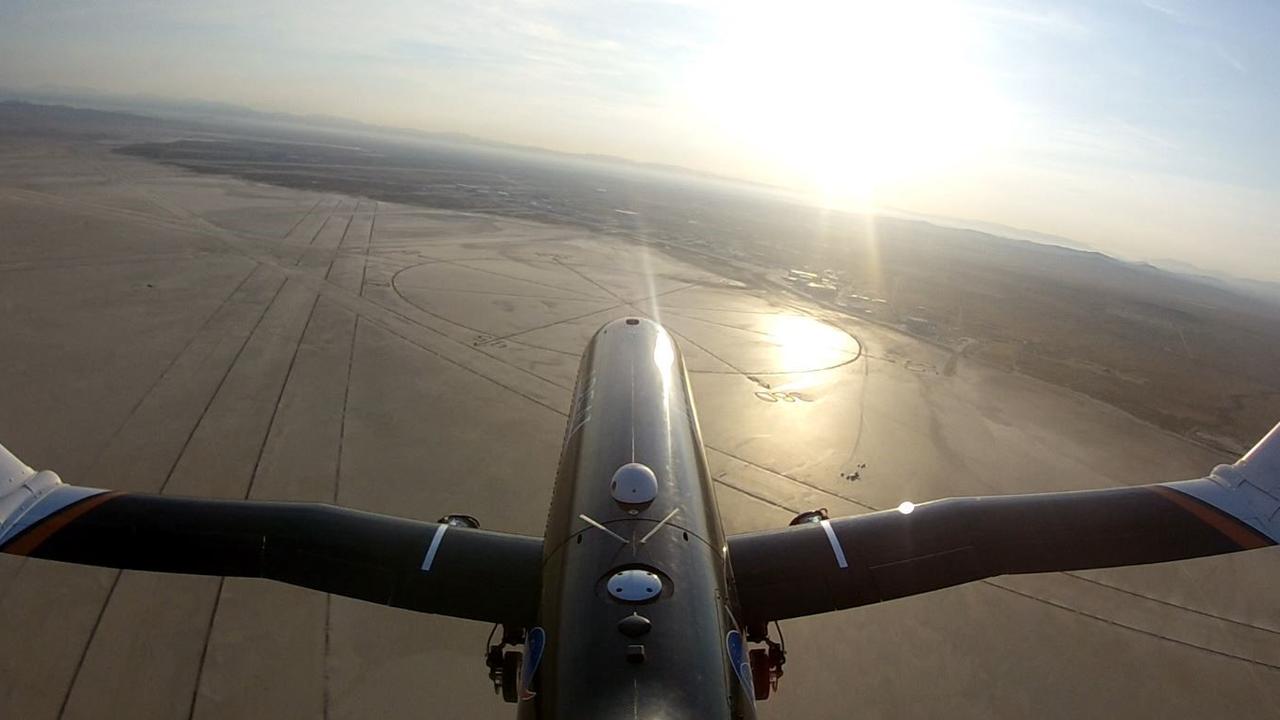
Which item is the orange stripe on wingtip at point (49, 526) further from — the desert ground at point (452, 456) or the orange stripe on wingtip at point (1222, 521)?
the orange stripe on wingtip at point (1222, 521)

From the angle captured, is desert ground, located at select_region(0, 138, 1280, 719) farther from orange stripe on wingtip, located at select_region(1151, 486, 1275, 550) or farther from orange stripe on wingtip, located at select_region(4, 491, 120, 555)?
orange stripe on wingtip, located at select_region(1151, 486, 1275, 550)

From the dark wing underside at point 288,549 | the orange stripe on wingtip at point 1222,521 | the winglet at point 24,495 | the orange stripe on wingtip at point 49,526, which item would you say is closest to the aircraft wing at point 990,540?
the orange stripe on wingtip at point 1222,521

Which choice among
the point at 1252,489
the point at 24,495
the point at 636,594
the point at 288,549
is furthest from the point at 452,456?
the point at 1252,489

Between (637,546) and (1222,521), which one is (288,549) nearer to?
(637,546)

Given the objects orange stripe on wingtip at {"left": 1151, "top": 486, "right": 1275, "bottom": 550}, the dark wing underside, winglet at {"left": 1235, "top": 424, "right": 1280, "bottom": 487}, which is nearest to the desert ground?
the dark wing underside

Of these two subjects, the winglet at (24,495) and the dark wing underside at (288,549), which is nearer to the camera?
the winglet at (24,495)
